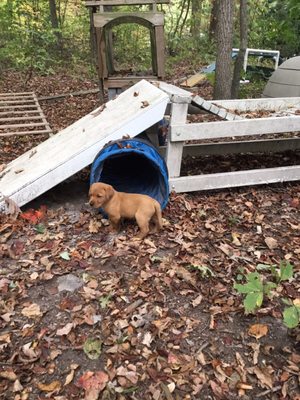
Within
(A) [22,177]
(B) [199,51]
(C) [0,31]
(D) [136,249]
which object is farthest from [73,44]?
(D) [136,249]

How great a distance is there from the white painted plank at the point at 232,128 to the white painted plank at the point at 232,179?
54cm

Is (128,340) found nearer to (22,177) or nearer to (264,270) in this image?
(264,270)

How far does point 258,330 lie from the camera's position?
2.87 metres

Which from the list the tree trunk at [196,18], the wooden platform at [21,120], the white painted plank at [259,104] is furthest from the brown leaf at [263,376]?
the tree trunk at [196,18]

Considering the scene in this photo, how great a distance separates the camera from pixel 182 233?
4055mm

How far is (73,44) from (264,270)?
600 inches

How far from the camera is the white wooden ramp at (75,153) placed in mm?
4160

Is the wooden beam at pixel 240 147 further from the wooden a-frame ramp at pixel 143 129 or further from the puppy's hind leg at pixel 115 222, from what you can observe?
the puppy's hind leg at pixel 115 222

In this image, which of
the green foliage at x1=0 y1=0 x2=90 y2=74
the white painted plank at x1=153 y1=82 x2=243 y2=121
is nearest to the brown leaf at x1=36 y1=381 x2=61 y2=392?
the white painted plank at x1=153 y1=82 x2=243 y2=121

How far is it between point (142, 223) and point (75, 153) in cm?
111

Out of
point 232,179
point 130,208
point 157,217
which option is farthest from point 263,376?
point 232,179

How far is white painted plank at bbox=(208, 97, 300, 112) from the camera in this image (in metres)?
5.60

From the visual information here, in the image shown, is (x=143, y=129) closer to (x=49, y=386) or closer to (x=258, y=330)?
(x=258, y=330)

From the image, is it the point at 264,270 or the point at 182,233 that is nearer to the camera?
the point at 264,270
